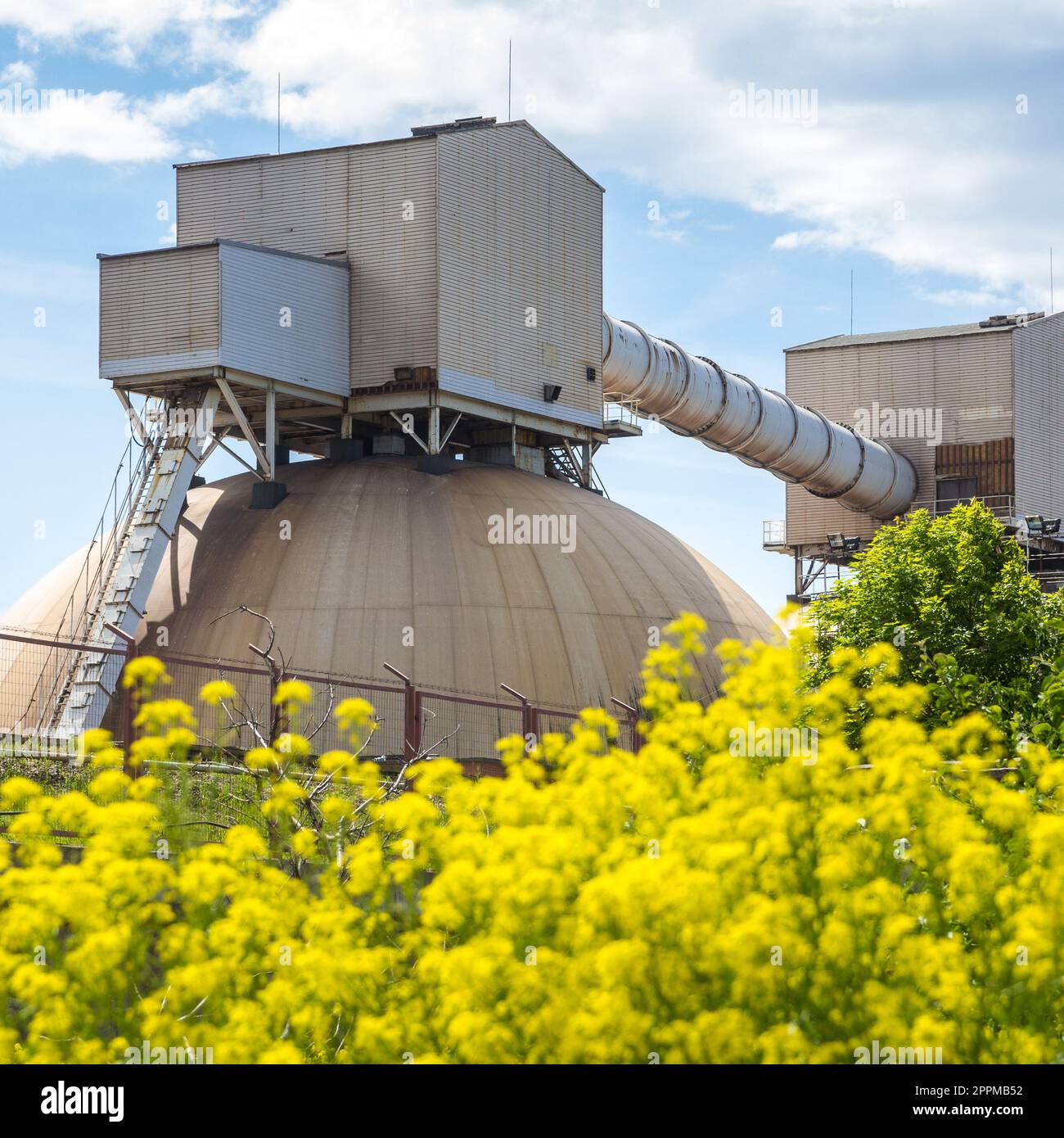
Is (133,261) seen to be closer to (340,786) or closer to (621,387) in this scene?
(621,387)

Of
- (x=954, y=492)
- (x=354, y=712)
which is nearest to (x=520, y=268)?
(x=954, y=492)

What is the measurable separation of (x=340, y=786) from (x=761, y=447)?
4088 cm

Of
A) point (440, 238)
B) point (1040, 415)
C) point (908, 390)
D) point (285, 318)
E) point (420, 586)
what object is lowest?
point (420, 586)

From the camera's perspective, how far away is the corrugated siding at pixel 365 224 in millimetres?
41938

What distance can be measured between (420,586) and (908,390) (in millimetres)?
33437

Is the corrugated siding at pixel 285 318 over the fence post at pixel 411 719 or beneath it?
over

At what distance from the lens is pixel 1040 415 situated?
217 ft

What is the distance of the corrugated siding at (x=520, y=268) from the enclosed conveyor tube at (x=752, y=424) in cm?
185

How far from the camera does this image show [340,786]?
19.2 meters

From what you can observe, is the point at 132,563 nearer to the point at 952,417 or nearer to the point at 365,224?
the point at 365,224

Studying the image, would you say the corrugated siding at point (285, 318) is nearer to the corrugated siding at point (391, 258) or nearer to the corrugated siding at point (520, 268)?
the corrugated siding at point (391, 258)

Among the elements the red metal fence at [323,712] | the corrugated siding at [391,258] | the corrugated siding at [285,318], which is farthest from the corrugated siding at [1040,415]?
the red metal fence at [323,712]

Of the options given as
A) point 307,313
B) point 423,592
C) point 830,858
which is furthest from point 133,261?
point 830,858

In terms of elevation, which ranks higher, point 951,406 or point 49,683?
point 951,406
